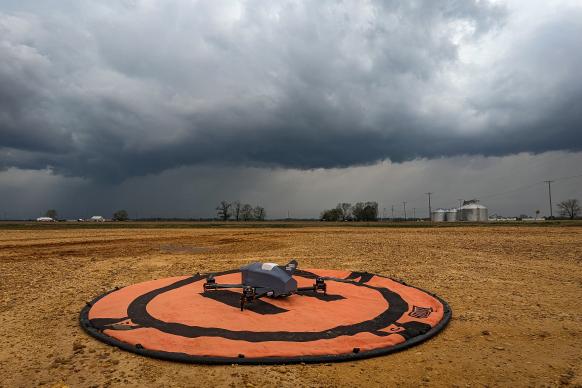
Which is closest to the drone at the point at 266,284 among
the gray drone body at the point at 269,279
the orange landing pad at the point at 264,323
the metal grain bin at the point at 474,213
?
the gray drone body at the point at 269,279

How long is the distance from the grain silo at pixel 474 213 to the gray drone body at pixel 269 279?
11014 centimetres

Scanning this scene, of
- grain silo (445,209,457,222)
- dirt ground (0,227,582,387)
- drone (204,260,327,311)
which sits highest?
grain silo (445,209,457,222)

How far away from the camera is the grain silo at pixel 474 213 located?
343 ft

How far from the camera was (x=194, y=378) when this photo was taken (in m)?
5.05

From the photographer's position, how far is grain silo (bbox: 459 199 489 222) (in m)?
105

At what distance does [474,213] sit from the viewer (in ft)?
346

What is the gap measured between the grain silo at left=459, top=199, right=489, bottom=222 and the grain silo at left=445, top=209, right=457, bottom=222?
3.23m

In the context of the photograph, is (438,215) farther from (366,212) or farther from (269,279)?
(269,279)

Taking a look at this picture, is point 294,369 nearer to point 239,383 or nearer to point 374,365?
point 239,383

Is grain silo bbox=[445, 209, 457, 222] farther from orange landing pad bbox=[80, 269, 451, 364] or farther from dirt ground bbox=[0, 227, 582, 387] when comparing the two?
orange landing pad bbox=[80, 269, 451, 364]

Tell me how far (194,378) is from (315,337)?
7.06 ft

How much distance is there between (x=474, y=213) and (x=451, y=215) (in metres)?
9.43

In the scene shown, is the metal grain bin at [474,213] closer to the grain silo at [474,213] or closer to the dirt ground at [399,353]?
the grain silo at [474,213]

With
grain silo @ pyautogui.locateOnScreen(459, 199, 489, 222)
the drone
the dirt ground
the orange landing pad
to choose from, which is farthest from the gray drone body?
grain silo @ pyautogui.locateOnScreen(459, 199, 489, 222)
